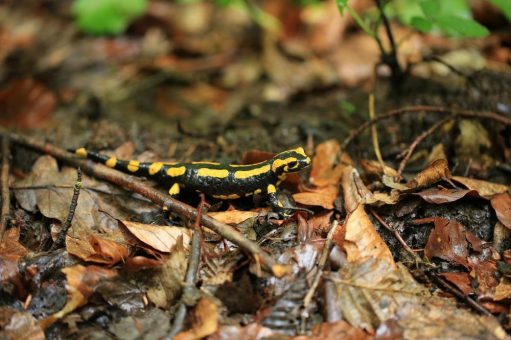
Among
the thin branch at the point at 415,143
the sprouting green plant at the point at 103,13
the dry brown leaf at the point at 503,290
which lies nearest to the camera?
the dry brown leaf at the point at 503,290

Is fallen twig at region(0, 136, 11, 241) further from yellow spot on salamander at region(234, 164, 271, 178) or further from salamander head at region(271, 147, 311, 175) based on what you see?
salamander head at region(271, 147, 311, 175)

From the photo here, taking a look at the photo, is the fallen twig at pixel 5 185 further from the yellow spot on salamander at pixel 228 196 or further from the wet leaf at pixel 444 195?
the wet leaf at pixel 444 195

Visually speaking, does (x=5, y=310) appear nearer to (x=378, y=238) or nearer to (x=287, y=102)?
(x=378, y=238)

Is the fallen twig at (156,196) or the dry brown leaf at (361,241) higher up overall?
the fallen twig at (156,196)

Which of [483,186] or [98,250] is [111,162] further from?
[483,186]

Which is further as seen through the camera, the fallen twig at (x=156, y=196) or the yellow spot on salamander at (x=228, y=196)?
the yellow spot on salamander at (x=228, y=196)

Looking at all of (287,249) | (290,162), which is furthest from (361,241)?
(290,162)

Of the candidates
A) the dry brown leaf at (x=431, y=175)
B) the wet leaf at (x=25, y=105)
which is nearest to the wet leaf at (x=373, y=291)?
the dry brown leaf at (x=431, y=175)
